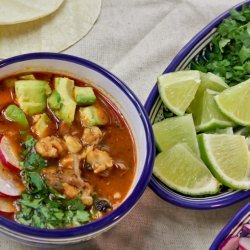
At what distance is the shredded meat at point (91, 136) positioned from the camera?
1.61m

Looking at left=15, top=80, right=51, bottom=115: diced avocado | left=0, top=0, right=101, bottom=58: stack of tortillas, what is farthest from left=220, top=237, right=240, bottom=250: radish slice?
left=0, top=0, right=101, bottom=58: stack of tortillas

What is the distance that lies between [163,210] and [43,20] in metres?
0.84

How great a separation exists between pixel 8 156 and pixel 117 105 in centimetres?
37

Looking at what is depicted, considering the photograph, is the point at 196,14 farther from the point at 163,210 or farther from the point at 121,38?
the point at 163,210

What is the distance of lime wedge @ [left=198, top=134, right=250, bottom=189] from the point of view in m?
1.76

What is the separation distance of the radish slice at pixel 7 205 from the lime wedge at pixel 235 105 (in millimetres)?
751

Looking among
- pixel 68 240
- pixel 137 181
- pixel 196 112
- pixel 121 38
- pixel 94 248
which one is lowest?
pixel 94 248

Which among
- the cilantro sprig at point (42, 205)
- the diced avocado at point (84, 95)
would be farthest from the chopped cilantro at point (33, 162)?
the diced avocado at point (84, 95)

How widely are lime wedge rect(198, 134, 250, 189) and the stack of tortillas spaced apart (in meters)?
0.67

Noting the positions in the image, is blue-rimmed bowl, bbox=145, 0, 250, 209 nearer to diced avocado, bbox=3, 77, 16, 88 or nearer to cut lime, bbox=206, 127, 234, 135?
cut lime, bbox=206, 127, 234, 135

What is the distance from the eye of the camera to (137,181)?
1.53 meters

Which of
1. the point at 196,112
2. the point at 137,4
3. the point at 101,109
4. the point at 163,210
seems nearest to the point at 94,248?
the point at 163,210

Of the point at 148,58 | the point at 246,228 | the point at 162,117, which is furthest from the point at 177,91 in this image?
the point at 246,228

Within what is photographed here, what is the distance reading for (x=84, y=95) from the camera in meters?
1.68
